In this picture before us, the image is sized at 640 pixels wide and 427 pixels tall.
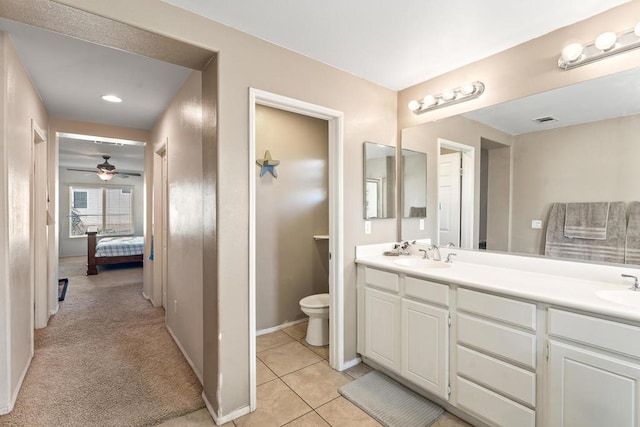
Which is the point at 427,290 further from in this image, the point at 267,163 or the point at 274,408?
the point at 267,163

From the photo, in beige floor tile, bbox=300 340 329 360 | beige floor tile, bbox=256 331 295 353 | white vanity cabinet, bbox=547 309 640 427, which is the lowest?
beige floor tile, bbox=256 331 295 353

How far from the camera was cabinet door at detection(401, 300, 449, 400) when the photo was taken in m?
1.87

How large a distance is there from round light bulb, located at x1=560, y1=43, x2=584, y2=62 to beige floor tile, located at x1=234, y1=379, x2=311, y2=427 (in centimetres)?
273

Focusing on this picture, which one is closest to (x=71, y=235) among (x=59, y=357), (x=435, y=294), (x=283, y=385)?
(x=59, y=357)

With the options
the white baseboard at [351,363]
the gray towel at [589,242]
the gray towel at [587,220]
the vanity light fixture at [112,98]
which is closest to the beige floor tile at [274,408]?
the white baseboard at [351,363]

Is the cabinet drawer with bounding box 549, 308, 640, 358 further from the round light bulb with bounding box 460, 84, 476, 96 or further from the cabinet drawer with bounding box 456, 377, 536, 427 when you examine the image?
the round light bulb with bounding box 460, 84, 476, 96

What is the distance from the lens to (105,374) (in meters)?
2.38

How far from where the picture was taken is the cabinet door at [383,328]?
2.17 meters

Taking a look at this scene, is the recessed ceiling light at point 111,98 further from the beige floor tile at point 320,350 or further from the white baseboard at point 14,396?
the beige floor tile at point 320,350

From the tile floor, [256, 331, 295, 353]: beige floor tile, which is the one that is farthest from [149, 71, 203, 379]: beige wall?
[256, 331, 295, 353]: beige floor tile

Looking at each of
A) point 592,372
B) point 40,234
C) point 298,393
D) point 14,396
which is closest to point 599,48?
point 592,372

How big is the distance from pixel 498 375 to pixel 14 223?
329cm

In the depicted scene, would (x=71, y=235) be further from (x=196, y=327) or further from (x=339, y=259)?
(x=339, y=259)

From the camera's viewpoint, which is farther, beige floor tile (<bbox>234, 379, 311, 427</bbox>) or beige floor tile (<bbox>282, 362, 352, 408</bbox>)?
beige floor tile (<bbox>282, 362, 352, 408</bbox>)
